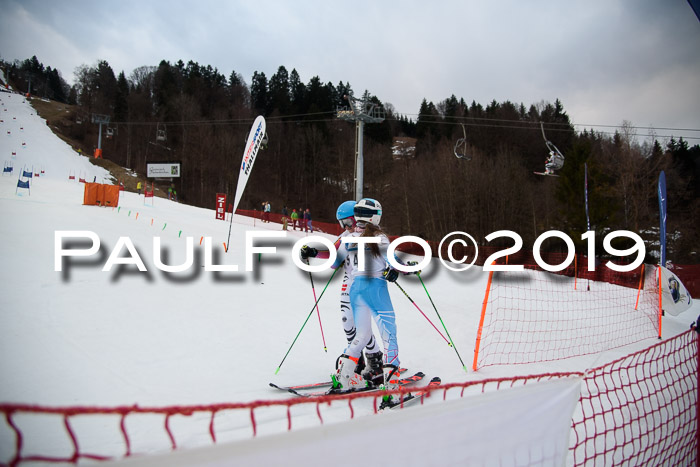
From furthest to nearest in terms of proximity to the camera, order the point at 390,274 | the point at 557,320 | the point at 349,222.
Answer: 1. the point at 557,320
2. the point at 349,222
3. the point at 390,274

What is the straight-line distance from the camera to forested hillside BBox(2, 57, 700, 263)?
24.8 meters

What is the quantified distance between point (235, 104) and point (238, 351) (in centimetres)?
6307

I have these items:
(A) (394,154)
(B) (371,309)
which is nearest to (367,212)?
(B) (371,309)

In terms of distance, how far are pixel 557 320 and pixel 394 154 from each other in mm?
41158

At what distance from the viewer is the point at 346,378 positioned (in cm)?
392

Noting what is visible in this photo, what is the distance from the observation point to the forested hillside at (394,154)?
24812 mm

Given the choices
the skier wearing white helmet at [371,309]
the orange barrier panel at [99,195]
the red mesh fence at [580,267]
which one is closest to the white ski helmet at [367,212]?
the skier wearing white helmet at [371,309]

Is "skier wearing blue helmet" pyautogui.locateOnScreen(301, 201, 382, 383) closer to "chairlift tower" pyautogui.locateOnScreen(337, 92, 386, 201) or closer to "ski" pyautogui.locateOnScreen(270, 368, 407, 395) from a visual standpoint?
"ski" pyautogui.locateOnScreen(270, 368, 407, 395)

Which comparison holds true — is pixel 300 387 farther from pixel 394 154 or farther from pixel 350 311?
pixel 394 154

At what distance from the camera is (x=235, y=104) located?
61.9m

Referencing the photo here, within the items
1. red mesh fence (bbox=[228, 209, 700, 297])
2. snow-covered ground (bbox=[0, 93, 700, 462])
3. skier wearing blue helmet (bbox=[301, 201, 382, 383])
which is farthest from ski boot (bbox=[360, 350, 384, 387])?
red mesh fence (bbox=[228, 209, 700, 297])

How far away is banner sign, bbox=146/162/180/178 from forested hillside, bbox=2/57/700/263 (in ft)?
22.2

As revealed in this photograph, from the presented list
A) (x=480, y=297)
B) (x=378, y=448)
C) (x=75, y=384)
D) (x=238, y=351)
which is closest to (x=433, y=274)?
(x=480, y=297)

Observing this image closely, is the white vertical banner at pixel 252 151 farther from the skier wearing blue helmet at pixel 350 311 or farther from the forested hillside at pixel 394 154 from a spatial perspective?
the forested hillside at pixel 394 154
